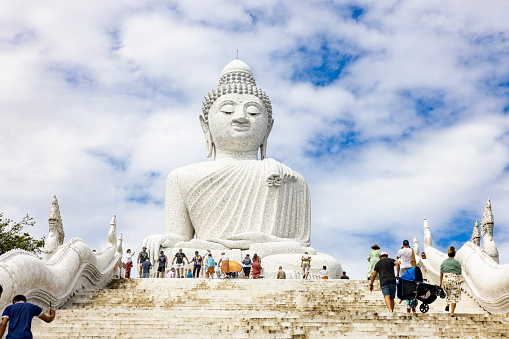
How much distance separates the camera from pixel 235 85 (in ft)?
72.4

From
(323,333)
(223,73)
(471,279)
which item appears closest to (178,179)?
(223,73)

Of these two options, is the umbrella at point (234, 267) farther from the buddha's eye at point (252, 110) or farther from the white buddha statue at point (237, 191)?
the buddha's eye at point (252, 110)

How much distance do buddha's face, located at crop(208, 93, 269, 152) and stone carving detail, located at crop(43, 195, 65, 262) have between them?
709 centimetres

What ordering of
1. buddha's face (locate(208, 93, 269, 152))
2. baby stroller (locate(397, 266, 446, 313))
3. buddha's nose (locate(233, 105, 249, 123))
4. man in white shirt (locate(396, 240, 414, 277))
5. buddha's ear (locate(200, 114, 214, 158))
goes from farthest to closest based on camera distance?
buddha's ear (locate(200, 114, 214, 158)) → buddha's face (locate(208, 93, 269, 152)) → buddha's nose (locate(233, 105, 249, 123)) → man in white shirt (locate(396, 240, 414, 277)) → baby stroller (locate(397, 266, 446, 313))

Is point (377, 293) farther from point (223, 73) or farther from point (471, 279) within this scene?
point (223, 73)

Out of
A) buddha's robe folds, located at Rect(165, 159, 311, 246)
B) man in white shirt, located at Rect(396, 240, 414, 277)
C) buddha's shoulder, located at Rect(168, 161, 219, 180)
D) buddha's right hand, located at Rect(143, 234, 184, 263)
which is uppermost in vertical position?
buddha's shoulder, located at Rect(168, 161, 219, 180)

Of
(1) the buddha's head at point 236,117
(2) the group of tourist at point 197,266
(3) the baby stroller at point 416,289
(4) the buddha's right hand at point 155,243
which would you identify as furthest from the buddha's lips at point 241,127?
(3) the baby stroller at point 416,289

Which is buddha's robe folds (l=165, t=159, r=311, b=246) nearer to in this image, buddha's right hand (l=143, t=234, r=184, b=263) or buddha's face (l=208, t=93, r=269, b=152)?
buddha's face (l=208, t=93, r=269, b=152)

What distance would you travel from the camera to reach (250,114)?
71.0 feet

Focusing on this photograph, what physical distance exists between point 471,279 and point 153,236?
9.30 metres

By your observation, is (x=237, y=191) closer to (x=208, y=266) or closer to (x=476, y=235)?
(x=208, y=266)

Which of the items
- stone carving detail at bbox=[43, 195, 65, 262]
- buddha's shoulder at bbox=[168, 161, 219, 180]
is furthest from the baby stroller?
buddha's shoulder at bbox=[168, 161, 219, 180]

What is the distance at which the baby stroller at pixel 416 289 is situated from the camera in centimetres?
1016

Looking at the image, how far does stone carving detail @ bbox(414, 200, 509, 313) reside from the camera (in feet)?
34.9
